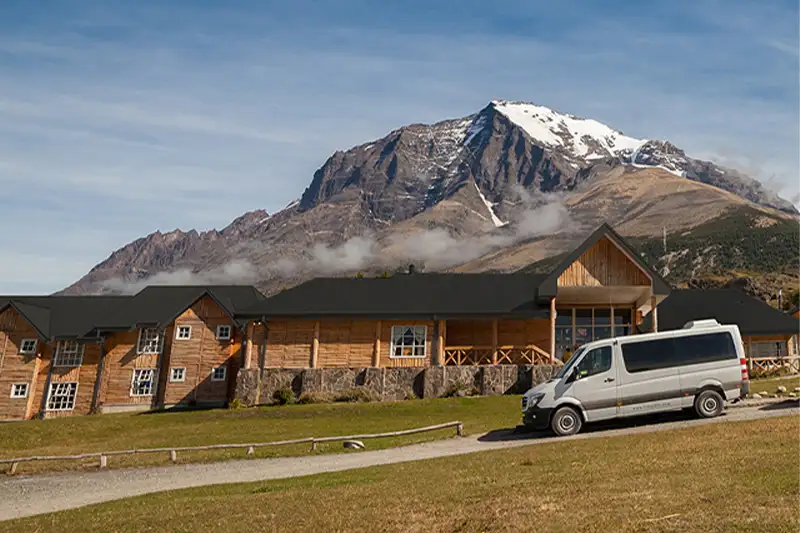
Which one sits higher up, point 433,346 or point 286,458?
point 433,346

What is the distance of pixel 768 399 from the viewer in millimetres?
23109

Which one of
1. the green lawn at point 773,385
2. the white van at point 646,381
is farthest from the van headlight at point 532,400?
the green lawn at point 773,385

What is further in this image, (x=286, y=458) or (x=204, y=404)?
(x=204, y=404)

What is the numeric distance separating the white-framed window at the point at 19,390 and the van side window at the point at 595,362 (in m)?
39.3

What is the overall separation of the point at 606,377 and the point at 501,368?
15.8 m

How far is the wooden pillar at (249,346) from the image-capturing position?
128 feet

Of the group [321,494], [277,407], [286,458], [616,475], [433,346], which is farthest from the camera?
[433,346]

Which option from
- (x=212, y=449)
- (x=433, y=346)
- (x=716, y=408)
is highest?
(x=433, y=346)

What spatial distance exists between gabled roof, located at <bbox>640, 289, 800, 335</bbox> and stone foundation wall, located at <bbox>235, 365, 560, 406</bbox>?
34.1 feet

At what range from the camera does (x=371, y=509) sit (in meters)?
11.4

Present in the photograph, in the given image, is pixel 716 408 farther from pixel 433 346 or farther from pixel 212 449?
pixel 433 346

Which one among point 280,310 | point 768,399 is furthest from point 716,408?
point 280,310

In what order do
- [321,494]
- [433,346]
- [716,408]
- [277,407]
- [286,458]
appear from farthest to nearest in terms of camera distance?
[433,346] < [277,407] < [286,458] < [716,408] < [321,494]

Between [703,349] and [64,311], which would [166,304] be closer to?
[64,311]
